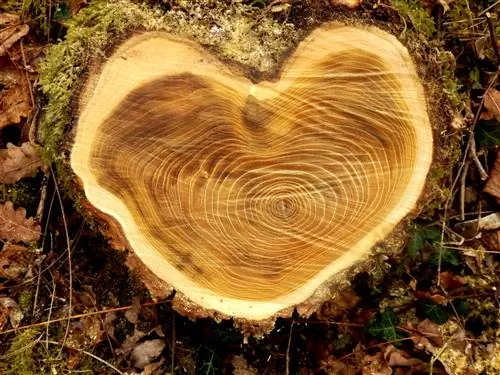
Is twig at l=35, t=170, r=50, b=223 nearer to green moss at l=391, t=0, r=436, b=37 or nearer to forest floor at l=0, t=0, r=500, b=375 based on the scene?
forest floor at l=0, t=0, r=500, b=375

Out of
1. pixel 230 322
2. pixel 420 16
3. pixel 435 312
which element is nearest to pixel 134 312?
pixel 230 322

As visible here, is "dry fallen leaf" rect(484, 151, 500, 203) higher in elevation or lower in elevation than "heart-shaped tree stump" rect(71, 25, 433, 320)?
lower

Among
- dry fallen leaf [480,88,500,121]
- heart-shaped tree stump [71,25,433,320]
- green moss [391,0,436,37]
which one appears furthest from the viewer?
dry fallen leaf [480,88,500,121]

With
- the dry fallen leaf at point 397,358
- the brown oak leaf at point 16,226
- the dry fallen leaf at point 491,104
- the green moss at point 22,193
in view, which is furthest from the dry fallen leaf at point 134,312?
the dry fallen leaf at point 491,104

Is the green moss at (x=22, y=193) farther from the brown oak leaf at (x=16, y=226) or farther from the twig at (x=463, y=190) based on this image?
the twig at (x=463, y=190)

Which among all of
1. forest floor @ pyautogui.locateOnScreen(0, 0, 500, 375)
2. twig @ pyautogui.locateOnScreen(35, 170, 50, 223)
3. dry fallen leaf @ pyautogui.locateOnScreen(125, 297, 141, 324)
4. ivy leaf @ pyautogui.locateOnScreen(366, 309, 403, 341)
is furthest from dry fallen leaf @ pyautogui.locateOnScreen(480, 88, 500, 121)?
twig @ pyautogui.locateOnScreen(35, 170, 50, 223)

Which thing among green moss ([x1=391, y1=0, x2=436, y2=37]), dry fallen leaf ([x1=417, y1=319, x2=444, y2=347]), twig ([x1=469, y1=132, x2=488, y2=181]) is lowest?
dry fallen leaf ([x1=417, y1=319, x2=444, y2=347])

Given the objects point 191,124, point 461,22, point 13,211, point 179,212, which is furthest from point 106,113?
point 461,22

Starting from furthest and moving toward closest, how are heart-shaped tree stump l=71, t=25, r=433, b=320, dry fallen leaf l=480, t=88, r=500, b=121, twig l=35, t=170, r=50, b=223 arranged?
dry fallen leaf l=480, t=88, r=500, b=121, twig l=35, t=170, r=50, b=223, heart-shaped tree stump l=71, t=25, r=433, b=320

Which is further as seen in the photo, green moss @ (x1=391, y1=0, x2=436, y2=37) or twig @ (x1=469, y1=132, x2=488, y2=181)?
twig @ (x1=469, y1=132, x2=488, y2=181)

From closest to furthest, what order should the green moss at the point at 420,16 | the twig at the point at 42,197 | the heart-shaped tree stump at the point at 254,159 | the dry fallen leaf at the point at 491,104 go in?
the heart-shaped tree stump at the point at 254,159, the green moss at the point at 420,16, the twig at the point at 42,197, the dry fallen leaf at the point at 491,104
